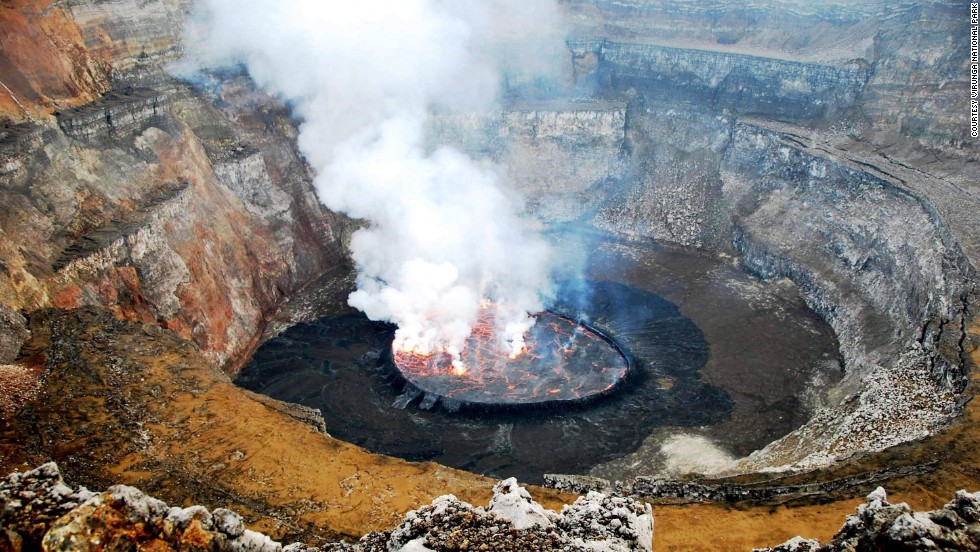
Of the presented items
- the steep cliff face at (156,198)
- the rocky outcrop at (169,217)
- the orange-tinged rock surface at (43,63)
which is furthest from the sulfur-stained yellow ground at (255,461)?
the orange-tinged rock surface at (43,63)

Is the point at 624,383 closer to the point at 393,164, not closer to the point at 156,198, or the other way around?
the point at 393,164

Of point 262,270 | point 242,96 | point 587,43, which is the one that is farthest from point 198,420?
point 587,43

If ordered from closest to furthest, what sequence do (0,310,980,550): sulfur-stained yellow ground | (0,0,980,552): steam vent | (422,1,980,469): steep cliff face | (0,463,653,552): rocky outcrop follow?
(0,463,653,552): rocky outcrop
(0,310,980,550): sulfur-stained yellow ground
(0,0,980,552): steam vent
(422,1,980,469): steep cliff face

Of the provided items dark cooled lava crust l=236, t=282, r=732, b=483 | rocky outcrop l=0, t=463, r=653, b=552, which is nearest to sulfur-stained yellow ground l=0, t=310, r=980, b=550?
dark cooled lava crust l=236, t=282, r=732, b=483

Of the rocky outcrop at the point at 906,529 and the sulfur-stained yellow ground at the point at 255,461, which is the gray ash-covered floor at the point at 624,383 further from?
the rocky outcrop at the point at 906,529

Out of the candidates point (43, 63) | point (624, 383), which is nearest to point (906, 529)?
point (624, 383)

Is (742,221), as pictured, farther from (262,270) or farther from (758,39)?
(262,270)

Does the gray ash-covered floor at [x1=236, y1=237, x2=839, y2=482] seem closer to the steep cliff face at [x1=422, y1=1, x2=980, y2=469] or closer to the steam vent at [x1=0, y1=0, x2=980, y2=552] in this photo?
the steam vent at [x1=0, y1=0, x2=980, y2=552]
